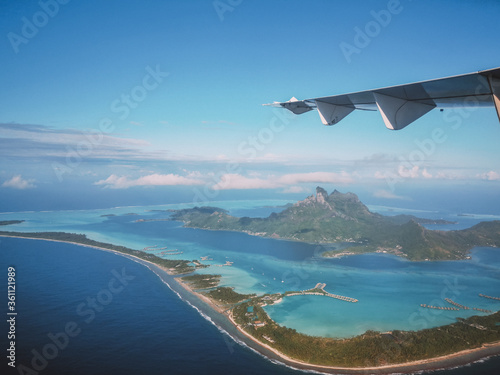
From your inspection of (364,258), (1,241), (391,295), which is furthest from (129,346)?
(1,241)

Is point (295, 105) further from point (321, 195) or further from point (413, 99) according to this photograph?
point (321, 195)

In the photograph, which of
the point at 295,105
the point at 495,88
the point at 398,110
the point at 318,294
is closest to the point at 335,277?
the point at 318,294

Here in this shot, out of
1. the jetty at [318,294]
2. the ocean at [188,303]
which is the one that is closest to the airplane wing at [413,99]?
the ocean at [188,303]

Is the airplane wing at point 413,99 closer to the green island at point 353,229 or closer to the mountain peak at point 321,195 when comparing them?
the green island at point 353,229

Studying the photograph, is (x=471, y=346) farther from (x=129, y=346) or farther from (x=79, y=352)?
(x=79, y=352)

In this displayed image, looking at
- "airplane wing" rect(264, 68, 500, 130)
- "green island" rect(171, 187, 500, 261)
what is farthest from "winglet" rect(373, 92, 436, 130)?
"green island" rect(171, 187, 500, 261)

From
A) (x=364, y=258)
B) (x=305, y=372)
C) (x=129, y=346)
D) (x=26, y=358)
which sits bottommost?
(x=364, y=258)

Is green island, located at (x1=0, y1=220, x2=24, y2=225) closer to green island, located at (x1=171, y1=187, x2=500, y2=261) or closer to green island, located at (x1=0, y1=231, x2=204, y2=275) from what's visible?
green island, located at (x1=0, y1=231, x2=204, y2=275)

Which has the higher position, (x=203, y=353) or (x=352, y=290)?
(x=203, y=353)
